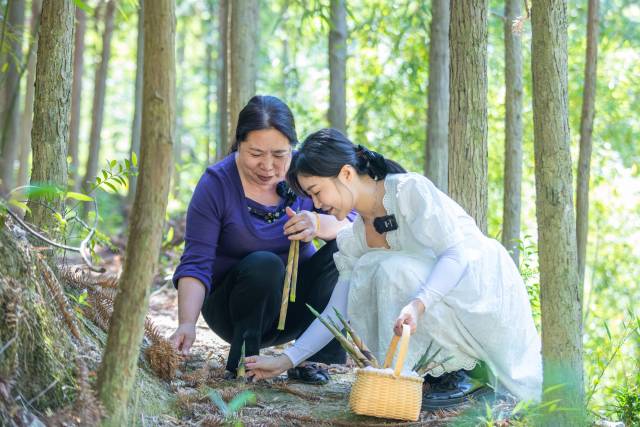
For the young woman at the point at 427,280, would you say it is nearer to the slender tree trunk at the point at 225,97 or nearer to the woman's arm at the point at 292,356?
the woman's arm at the point at 292,356

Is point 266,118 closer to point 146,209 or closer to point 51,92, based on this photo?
point 51,92

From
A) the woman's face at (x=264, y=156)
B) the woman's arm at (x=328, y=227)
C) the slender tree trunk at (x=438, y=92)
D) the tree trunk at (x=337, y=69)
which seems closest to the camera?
the woman's face at (x=264, y=156)

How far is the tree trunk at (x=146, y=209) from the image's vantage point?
90.3 inches

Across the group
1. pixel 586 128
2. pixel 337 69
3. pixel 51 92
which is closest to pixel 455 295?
pixel 51 92

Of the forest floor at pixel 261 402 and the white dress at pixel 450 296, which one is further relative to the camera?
the white dress at pixel 450 296

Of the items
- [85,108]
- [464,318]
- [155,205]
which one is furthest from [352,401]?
[85,108]

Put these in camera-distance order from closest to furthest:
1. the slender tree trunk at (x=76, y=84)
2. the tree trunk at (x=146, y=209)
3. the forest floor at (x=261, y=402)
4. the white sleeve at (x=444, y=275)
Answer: the tree trunk at (x=146, y=209)
the forest floor at (x=261, y=402)
the white sleeve at (x=444, y=275)
the slender tree trunk at (x=76, y=84)

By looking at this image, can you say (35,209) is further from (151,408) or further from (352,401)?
(352,401)

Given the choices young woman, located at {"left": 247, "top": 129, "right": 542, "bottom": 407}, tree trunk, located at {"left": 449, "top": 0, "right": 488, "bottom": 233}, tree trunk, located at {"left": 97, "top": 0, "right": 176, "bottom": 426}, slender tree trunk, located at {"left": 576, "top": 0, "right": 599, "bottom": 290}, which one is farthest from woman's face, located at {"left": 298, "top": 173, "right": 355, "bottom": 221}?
slender tree trunk, located at {"left": 576, "top": 0, "right": 599, "bottom": 290}

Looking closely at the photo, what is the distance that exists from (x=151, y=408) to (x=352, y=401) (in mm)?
785

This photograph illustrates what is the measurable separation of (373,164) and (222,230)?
958 millimetres

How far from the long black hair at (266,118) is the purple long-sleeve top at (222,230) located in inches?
11.2

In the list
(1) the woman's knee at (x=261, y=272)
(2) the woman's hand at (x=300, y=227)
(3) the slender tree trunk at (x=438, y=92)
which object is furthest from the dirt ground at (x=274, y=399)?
(3) the slender tree trunk at (x=438, y=92)

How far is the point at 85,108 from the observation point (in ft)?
97.8
